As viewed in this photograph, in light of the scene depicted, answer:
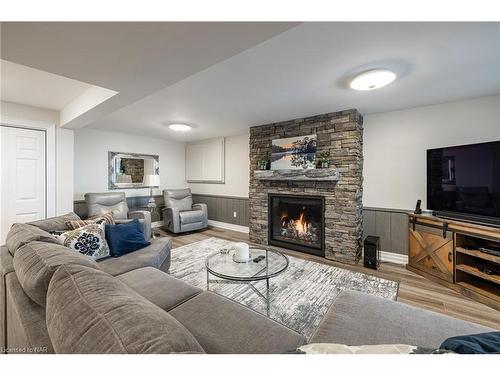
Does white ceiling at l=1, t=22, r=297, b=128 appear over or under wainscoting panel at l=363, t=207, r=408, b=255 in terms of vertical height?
over

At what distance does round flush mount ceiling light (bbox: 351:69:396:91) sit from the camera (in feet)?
6.27

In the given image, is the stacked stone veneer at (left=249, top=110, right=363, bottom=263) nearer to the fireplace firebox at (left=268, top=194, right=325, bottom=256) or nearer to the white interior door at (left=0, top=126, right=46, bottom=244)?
the fireplace firebox at (left=268, top=194, right=325, bottom=256)

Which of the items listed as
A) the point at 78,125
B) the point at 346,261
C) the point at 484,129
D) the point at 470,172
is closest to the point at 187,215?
the point at 78,125

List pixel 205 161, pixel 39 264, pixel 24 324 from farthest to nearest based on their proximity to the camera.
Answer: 1. pixel 205 161
2. pixel 39 264
3. pixel 24 324

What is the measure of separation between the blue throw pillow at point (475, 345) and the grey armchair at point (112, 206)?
3.72m

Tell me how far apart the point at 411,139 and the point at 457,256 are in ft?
5.04

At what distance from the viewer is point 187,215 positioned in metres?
4.66

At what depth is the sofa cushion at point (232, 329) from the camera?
94 cm

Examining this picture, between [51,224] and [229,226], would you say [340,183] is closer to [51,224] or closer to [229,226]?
[229,226]

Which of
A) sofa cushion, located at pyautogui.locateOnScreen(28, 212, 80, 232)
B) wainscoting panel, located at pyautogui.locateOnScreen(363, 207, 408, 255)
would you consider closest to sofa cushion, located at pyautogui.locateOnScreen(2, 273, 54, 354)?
sofa cushion, located at pyautogui.locateOnScreen(28, 212, 80, 232)

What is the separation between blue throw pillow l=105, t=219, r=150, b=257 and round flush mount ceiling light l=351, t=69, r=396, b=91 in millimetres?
2593

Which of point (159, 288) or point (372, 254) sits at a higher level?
point (159, 288)

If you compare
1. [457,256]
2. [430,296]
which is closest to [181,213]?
[430,296]

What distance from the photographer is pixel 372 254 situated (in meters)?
2.87
